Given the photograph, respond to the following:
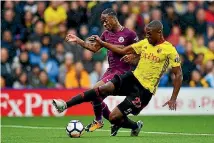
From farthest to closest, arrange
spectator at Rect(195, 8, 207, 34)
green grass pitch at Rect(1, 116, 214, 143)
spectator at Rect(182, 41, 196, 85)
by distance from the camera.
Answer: spectator at Rect(195, 8, 207, 34) → spectator at Rect(182, 41, 196, 85) → green grass pitch at Rect(1, 116, 214, 143)

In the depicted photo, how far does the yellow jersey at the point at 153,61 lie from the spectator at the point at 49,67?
821 cm

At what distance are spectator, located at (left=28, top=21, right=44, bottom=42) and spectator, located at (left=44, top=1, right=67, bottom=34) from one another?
0.28 m

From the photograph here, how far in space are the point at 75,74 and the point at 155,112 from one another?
2486 mm

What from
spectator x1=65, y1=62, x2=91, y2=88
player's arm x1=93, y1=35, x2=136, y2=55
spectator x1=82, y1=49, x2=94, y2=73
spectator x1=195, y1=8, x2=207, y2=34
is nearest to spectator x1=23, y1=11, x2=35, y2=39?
spectator x1=82, y1=49, x2=94, y2=73

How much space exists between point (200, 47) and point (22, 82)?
18.4 ft

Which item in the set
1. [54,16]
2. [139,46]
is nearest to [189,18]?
[54,16]

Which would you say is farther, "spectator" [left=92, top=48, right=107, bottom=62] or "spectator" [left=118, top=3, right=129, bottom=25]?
"spectator" [left=118, top=3, right=129, bottom=25]

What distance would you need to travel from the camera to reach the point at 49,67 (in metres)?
21.6

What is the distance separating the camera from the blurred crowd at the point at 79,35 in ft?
70.2

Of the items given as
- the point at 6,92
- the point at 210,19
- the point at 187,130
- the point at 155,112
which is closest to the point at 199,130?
the point at 187,130

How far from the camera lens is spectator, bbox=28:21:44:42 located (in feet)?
71.9

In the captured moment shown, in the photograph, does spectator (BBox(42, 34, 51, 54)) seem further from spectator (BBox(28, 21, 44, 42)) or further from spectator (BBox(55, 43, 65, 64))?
spectator (BBox(55, 43, 65, 64))

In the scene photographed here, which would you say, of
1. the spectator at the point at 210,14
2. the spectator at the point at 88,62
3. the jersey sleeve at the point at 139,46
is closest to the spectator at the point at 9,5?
the spectator at the point at 88,62

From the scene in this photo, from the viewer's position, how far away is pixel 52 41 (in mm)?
22188
